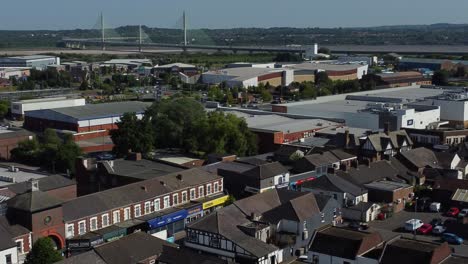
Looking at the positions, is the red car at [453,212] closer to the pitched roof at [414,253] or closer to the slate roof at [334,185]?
the slate roof at [334,185]

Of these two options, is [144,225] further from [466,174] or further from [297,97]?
[297,97]

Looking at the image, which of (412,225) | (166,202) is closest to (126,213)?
(166,202)

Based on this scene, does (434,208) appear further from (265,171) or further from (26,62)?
(26,62)

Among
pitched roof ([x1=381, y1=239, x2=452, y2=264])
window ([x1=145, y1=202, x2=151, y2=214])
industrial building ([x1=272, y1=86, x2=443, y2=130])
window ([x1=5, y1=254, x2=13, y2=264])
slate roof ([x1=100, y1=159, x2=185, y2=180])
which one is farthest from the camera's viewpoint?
industrial building ([x1=272, y1=86, x2=443, y2=130])

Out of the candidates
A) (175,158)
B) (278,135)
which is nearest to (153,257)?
(175,158)

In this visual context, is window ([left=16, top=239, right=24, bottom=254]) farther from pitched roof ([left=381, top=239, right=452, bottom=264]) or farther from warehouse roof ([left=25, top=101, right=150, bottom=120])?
warehouse roof ([left=25, top=101, right=150, bottom=120])

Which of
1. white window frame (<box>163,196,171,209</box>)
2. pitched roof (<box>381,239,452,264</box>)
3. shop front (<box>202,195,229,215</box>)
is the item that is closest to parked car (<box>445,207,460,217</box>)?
pitched roof (<box>381,239,452,264</box>)

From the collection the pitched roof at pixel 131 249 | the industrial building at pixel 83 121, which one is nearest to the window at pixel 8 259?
the pitched roof at pixel 131 249
